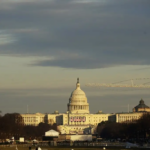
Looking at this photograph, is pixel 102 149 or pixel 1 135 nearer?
pixel 102 149

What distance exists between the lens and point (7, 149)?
144 metres

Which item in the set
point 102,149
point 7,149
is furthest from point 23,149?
point 102,149

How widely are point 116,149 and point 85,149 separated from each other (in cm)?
516

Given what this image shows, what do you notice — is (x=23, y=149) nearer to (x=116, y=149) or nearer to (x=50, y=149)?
(x=50, y=149)

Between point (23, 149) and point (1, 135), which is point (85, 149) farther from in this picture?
point (1, 135)

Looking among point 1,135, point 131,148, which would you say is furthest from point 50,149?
point 1,135

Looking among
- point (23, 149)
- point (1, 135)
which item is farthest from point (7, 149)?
point (1, 135)

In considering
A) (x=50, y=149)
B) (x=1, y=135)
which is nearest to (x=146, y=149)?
(x=50, y=149)

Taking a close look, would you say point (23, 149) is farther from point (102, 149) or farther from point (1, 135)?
point (1, 135)

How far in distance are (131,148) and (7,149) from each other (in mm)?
19735

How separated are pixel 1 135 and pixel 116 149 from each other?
202ft

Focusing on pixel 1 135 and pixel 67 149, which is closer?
pixel 67 149

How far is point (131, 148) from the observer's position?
14512 cm

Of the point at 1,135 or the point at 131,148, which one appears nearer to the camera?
the point at 131,148
